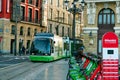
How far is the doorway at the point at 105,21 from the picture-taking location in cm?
3572

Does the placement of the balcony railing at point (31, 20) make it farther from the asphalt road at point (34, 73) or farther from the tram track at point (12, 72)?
the asphalt road at point (34, 73)

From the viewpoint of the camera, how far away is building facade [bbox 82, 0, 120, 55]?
35.4 metres

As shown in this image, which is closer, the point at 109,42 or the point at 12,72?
the point at 109,42

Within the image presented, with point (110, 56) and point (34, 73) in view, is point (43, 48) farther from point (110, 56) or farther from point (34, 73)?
point (110, 56)

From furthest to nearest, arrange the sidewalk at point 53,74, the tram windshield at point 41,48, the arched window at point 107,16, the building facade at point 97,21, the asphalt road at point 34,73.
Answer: the arched window at point 107,16, the building facade at point 97,21, the tram windshield at point 41,48, the asphalt road at point 34,73, the sidewalk at point 53,74

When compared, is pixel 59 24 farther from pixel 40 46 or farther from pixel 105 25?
pixel 40 46

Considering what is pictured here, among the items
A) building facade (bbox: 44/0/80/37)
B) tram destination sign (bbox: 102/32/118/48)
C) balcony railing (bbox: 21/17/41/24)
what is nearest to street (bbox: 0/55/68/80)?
tram destination sign (bbox: 102/32/118/48)

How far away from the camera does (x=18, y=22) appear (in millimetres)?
55875

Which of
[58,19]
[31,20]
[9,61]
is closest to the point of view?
[9,61]

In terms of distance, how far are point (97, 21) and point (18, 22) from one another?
22761 mm

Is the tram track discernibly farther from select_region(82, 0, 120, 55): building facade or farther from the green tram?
select_region(82, 0, 120, 55): building facade

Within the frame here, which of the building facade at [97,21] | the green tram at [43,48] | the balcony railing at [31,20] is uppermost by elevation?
the balcony railing at [31,20]

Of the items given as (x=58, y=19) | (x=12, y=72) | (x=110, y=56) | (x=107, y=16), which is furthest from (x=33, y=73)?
(x=58, y=19)

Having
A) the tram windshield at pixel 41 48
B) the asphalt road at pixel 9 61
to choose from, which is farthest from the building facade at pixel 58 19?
the tram windshield at pixel 41 48
